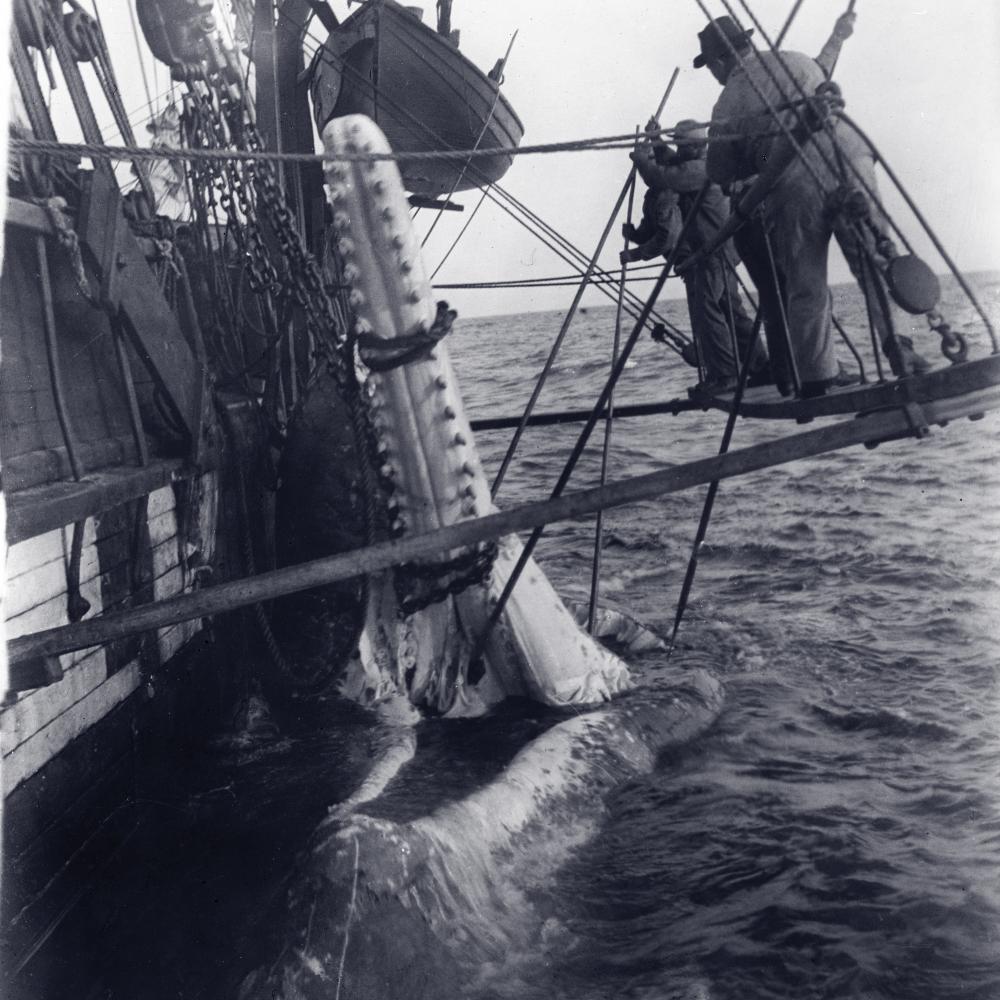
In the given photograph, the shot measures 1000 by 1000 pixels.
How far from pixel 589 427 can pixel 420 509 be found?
112cm

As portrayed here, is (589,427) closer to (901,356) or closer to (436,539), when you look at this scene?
(901,356)

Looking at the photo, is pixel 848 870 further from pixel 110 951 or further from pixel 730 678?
pixel 110 951

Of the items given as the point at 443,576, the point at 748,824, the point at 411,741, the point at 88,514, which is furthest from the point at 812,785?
the point at 88,514

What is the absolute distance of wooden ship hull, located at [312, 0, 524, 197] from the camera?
10.8 meters

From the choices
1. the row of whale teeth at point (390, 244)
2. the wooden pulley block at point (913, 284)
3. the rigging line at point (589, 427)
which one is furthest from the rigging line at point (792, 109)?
the row of whale teeth at point (390, 244)

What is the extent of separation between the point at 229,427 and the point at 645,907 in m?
4.02

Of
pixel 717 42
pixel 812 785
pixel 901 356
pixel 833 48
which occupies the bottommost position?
pixel 812 785

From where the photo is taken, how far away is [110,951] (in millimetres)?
3951

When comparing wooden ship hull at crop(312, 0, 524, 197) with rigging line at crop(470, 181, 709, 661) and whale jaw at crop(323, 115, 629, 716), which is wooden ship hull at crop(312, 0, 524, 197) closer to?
whale jaw at crop(323, 115, 629, 716)

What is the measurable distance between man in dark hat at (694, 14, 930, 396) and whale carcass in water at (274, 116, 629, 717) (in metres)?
1.88

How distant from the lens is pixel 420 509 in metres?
5.52

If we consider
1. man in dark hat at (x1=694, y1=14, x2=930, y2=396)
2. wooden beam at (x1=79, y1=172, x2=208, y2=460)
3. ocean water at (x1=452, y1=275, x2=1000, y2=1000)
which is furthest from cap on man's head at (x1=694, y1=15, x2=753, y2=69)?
ocean water at (x1=452, y1=275, x2=1000, y2=1000)

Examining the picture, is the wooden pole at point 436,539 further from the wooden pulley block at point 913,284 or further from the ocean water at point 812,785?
the ocean water at point 812,785

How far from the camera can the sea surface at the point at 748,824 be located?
12.4 ft
